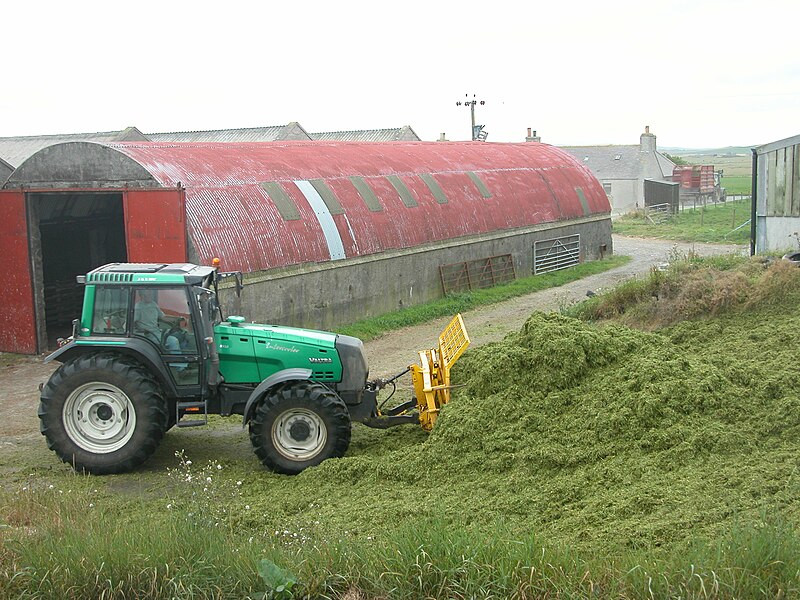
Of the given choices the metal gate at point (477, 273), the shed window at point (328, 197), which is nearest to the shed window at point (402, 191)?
the metal gate at point (477, 273)

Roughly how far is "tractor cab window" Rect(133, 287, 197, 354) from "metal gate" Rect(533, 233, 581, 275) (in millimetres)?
16933

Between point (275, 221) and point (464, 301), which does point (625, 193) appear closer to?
point (464, 301)

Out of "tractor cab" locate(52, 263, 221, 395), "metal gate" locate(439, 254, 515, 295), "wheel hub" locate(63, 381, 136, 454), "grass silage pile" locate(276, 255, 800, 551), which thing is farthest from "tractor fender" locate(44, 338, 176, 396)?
"metal gate" locate(439, 254, 515, 295)

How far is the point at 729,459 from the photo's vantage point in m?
8.55

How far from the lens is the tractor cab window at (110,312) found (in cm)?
1031

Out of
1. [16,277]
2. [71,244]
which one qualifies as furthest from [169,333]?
[71,244]

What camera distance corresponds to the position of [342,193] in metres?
20.5

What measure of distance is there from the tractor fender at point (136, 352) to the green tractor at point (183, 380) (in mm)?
16

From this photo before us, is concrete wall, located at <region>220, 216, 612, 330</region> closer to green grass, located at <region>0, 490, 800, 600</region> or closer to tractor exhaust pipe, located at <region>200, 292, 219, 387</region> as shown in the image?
tractor exhaust pipe, located at <region>200, 292, 219, 387</region>

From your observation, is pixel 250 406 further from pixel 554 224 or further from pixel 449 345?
pixel 554 224

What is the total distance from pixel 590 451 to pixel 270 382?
138 inches

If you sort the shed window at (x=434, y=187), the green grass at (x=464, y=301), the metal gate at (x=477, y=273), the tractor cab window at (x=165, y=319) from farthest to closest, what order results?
the shed window at (x=434, y=187) < the metal gate at (x=477, y=273) < the green grass at (x=464, y=301) < the tractor cab window at (x=165, y=319)

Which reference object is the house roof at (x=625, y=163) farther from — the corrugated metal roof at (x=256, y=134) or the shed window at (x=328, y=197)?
the shed window at (x=328, y=197)

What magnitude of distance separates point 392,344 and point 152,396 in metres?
8.11
